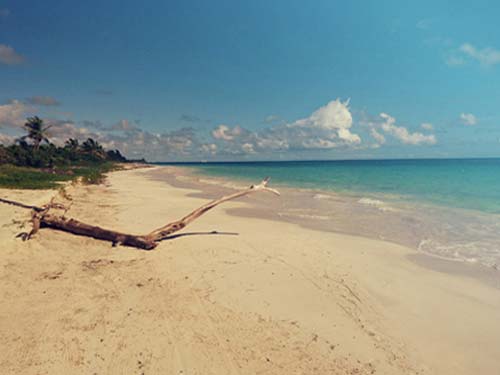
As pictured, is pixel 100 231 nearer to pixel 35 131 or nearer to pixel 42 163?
pixel 42 163

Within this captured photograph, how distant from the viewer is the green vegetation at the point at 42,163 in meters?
20.2

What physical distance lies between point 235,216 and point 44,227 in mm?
7925

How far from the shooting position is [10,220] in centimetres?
896

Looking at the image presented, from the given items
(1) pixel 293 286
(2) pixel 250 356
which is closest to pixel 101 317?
(2) pixel 250 356

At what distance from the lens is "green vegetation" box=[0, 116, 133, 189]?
66.3 ft

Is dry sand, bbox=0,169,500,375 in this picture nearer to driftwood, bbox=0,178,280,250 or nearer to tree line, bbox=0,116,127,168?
driftwood, bbox=0,178,280,250

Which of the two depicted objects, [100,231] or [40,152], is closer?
[100,231]

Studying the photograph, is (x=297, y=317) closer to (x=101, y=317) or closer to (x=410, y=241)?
(x=101, y=317)

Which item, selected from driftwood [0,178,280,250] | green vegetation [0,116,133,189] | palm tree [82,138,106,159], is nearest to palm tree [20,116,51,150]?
green vegetation [0,116,133,189]

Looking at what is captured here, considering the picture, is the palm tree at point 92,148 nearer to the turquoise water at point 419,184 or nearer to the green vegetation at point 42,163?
the green vegetation at point 42,163

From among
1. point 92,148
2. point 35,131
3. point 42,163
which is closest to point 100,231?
point 42,163

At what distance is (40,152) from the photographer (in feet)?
133

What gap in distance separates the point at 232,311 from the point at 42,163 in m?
41.1

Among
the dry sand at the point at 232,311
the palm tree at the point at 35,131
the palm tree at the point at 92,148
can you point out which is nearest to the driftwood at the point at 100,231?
the dry sand at the point at 232,311
